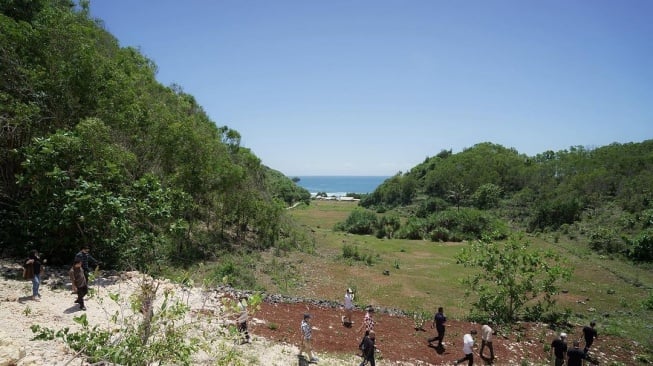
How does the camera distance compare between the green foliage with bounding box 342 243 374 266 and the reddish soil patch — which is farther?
the green foliage with bounding box 342 243 374 266

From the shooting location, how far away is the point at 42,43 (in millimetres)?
18812

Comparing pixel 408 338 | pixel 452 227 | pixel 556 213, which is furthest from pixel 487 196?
pixel 408 338

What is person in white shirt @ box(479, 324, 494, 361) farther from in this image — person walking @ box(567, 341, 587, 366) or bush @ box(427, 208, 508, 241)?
bush @ box(427, 208, 508, 241)

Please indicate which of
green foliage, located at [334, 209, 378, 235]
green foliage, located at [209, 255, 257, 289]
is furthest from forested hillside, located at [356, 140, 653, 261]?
green foliage, located at [209, 255, 257, 289]

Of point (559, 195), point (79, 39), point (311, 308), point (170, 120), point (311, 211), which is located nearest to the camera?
point (311, 308)

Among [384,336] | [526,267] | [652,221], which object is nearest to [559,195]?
[652,221]

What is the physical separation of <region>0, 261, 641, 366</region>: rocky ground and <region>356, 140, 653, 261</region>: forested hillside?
51.7 feet

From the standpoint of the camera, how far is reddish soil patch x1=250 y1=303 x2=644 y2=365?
14.0 meters

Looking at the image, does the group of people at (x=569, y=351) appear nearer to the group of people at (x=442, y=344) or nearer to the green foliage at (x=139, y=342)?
the group of people at (x=442, y=344)

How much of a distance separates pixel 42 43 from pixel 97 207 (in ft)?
33.9

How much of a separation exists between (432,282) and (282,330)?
20065mm

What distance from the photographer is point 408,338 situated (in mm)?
15688

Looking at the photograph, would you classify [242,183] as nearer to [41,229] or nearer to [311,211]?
[41,229]

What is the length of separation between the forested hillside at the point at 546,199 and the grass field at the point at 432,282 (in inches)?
246
